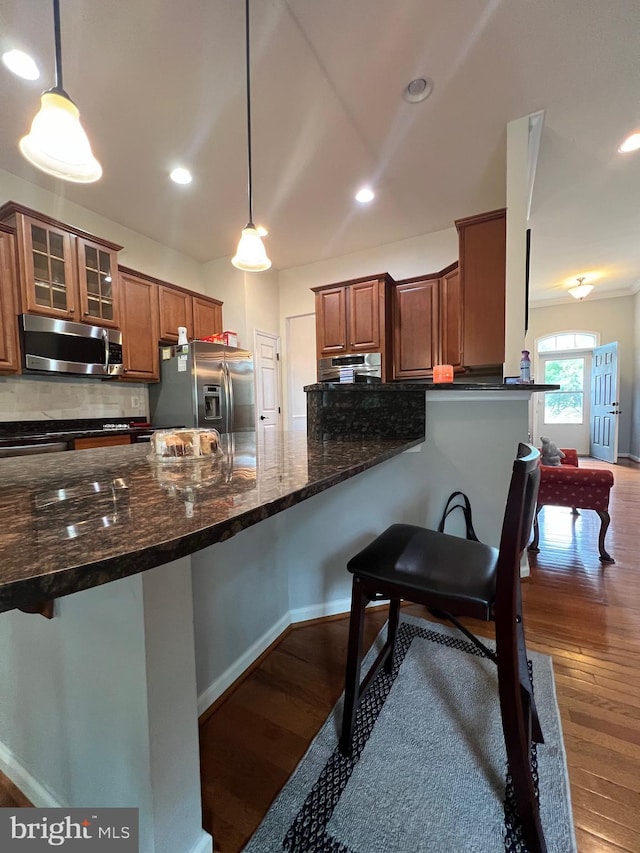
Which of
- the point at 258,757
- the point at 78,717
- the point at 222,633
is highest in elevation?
the point at 78,717

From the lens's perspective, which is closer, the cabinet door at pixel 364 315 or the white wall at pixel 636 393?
the cabinet door at pixel 364 315

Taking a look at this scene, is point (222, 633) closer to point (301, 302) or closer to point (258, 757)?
point (258, 757)

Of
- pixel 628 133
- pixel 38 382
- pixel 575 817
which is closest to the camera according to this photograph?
pixel 575 817

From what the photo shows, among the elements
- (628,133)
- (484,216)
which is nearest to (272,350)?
(484,216)

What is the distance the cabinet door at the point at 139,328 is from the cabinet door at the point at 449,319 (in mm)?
3027

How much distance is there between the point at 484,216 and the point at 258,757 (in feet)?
11.0

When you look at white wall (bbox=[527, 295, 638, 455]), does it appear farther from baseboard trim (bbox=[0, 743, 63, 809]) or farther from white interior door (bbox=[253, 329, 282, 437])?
baseboard trim (bbox=[0, 743, 63, 809])

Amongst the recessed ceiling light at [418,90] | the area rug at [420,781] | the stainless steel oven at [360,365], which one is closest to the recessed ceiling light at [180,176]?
the recessed ceiling light at [418,90]

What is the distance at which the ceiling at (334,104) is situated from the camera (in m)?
1.71

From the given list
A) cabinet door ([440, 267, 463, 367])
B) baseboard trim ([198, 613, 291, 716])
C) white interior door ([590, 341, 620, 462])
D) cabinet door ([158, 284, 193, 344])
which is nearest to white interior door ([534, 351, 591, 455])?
white interior door ([590, 341, 620, 462])

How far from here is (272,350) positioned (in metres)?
4.82

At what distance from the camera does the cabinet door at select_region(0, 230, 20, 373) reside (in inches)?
100

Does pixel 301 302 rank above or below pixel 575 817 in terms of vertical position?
above

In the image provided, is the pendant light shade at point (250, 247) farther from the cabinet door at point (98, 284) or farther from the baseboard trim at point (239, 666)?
the baseboard trim at point (239, 666)
